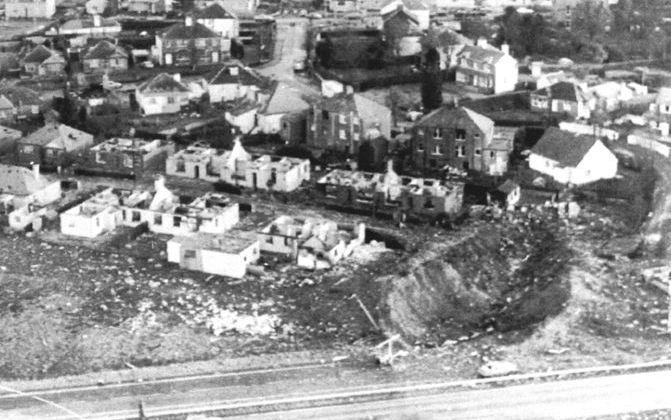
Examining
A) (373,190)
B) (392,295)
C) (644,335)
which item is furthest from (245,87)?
(644,335)

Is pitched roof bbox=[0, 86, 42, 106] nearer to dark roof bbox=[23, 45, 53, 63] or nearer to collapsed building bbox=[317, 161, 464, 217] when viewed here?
dark roof bbox=[23, 45, 53, 63]

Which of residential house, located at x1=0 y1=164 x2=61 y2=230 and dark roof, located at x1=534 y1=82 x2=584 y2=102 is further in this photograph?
dark roof, located at x1=534 y1=82 x2=584 y2=102

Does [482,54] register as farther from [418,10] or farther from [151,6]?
[151,6]

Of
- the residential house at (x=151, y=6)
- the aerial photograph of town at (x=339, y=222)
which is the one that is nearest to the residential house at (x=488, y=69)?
the aerial photograph of town at (x=339, y=222)

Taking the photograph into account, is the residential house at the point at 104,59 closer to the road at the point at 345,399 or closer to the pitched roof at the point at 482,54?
the pitched roof at the point at 482,54

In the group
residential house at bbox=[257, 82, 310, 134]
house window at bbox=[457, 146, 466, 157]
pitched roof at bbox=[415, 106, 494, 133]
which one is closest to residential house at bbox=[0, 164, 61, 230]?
residential house at bbox=[257, 82, 310, 134]
